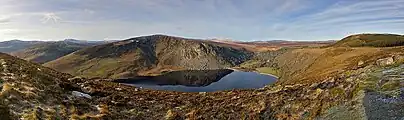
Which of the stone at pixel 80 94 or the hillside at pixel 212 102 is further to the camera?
the stone at pixel 80 94

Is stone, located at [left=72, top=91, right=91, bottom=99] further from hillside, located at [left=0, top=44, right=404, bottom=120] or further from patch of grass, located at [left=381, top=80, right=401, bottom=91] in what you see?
patch of grass, located at [left=381, top=80, right=401, bottom=91]

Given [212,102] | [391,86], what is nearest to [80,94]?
[212,102]

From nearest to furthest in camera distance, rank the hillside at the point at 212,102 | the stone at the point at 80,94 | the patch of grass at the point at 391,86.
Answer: the hillside at the point at 212,102 < the patch of grass at the point at 391,86 < the stone at the point at 80,94

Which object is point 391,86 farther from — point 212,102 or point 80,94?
point 80,94

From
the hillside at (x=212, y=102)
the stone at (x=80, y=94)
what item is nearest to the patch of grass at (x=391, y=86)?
the hillside at (x=212, y=102)

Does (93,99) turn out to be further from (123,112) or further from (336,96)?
(336,96)

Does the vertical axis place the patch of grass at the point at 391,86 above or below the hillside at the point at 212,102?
above

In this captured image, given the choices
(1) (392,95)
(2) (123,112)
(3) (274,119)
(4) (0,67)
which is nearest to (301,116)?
(3) (274,119)

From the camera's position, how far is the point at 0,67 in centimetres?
1580

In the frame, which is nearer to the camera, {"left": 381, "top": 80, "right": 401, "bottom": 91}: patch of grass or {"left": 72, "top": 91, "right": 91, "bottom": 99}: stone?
{"left": 381, "top": 80, "right": 401, "bottom": 91}: patch of grass

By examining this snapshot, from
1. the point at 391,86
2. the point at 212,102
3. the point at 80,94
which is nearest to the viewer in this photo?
the point at 391,86

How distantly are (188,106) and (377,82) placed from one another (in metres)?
7.95

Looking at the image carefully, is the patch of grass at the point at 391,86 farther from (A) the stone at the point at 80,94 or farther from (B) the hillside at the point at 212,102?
(A) the stone at the point at 80,94

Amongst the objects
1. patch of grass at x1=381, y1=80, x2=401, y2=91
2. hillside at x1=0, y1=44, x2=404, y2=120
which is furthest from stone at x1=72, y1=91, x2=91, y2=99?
patch of grass at x1=381, y1=80, x2=401, y2=91
